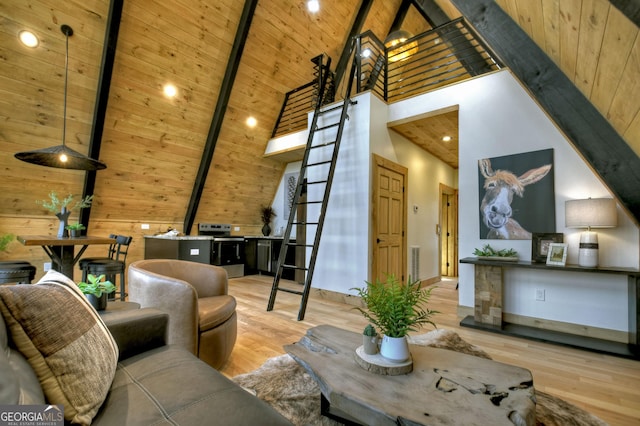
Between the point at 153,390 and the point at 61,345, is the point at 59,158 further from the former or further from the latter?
the point at 153,390

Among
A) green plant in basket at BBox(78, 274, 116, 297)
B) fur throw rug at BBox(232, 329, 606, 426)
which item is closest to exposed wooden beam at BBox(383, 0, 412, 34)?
fur throw rug at BBox(232, 329, 606, 426)

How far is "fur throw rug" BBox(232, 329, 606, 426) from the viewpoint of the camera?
156 centimetres

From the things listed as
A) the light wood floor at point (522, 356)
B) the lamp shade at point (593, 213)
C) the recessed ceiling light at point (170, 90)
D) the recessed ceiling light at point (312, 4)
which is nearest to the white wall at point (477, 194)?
the lamp shade at point (593, 213)

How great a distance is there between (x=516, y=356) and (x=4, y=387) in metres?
3.01

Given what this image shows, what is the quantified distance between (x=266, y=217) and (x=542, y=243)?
517 cm

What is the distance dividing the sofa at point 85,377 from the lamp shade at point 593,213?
10.2 ft

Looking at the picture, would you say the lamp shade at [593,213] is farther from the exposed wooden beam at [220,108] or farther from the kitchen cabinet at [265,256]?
the exposed wooden beam at [220,108]

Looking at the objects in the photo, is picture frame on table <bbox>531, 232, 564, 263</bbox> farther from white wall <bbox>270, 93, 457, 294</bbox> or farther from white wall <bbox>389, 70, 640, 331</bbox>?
white wall <bbox>270, 93, 457, 294</bbox>

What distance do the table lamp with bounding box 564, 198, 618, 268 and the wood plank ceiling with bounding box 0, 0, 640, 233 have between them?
0.81 meters

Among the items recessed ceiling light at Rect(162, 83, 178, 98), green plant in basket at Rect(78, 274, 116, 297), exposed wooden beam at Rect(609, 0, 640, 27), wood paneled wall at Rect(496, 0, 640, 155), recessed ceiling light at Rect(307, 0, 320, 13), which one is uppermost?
recessed ceiling light at Rect(307, 0, 320, 13)

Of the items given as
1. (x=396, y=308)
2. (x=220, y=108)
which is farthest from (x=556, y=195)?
(x=220, y=108)

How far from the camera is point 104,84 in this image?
3773 mm

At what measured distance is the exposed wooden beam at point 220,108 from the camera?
4.37 metres

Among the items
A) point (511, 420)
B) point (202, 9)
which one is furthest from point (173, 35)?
point (511, 420)
